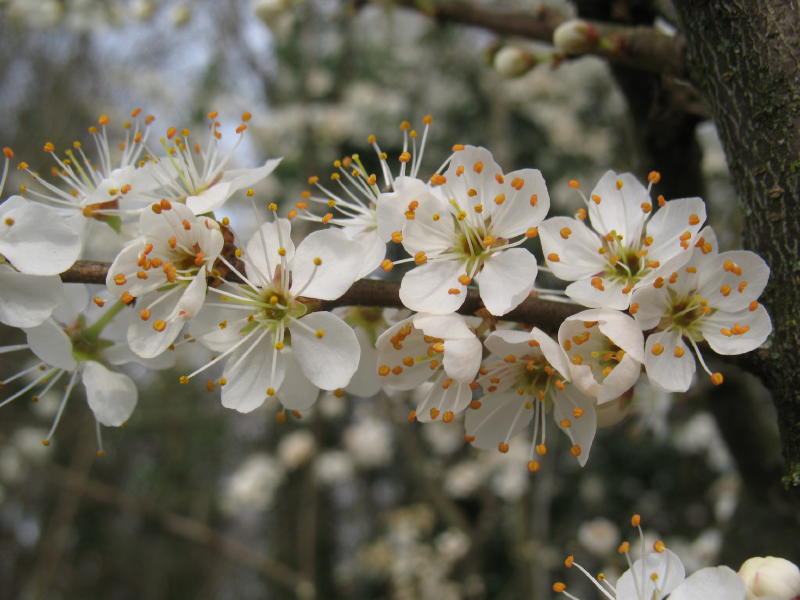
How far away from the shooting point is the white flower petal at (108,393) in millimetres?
919

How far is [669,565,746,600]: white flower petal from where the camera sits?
0.68 m

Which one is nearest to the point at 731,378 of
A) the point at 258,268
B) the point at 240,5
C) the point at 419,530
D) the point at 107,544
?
the point at 258,268

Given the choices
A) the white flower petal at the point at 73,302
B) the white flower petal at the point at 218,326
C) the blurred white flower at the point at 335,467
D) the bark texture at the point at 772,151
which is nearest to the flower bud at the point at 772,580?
the bark texture at the point at 772,151

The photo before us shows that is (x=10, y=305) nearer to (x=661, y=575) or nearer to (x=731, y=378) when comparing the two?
(x=661, y=575)

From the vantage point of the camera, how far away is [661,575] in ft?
2.57

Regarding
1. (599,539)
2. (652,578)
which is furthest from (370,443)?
(652,578)

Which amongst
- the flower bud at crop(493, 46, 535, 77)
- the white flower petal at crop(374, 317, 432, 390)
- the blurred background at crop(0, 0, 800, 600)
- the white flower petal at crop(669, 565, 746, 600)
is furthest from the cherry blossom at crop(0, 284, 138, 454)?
the blurred background at crop(0, 0, 800, 600)

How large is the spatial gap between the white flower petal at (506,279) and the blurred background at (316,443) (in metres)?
1.39

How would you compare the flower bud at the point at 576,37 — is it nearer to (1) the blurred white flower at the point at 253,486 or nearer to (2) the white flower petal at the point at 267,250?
(2) the white flower petal at the point at 267,250

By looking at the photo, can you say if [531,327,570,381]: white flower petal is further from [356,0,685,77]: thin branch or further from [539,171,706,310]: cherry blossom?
[356,0,685,77]: thin branch

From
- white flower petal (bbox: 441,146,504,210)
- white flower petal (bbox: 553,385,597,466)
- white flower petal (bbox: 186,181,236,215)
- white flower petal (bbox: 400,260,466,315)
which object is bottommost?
white flower petal (bbox: 553,385,597,466)

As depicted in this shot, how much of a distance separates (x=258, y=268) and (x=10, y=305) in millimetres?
264

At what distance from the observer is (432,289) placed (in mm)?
792

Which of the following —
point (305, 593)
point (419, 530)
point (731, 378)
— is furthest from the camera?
point (419, 530)
